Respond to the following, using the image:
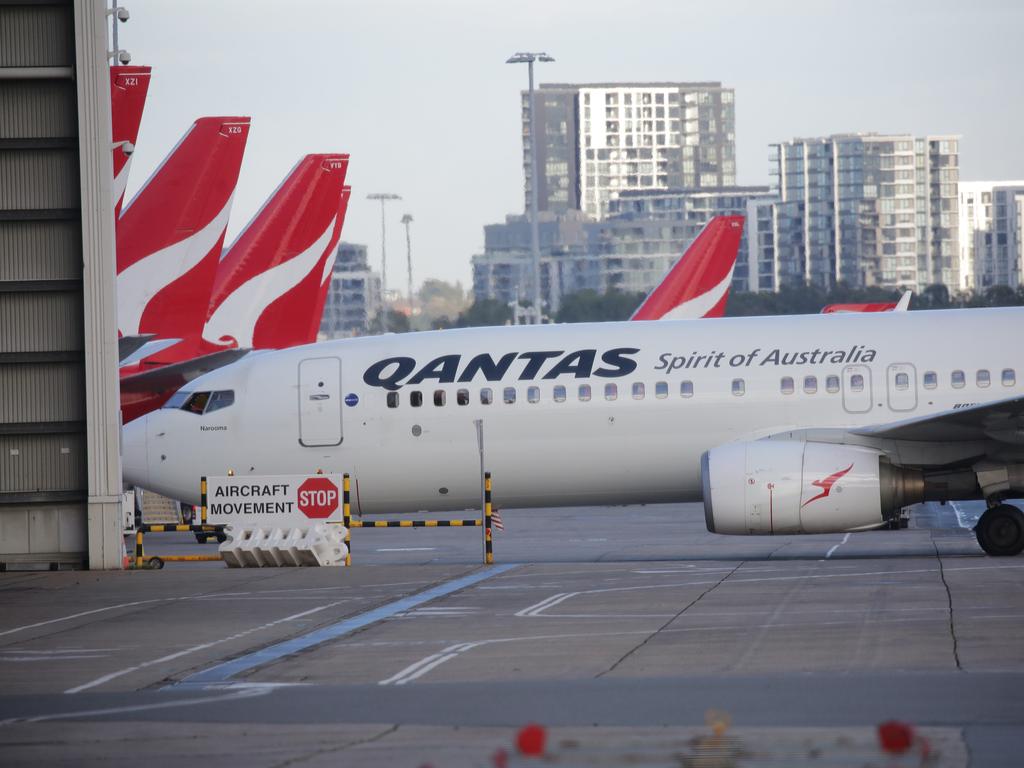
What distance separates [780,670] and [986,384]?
11223 millimetres

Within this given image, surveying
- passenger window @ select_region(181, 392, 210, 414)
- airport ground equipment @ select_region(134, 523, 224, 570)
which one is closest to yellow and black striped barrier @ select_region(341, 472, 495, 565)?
airport ground equipment @ select_region(134, 523, 224, 570)

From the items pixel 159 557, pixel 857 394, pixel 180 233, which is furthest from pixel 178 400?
pixel 857 394

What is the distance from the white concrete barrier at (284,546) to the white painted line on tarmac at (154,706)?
984 cm

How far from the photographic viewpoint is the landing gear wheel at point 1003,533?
66.5ft

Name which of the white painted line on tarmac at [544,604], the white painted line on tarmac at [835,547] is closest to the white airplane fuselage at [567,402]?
the white painted line on tarmac at [835,547]

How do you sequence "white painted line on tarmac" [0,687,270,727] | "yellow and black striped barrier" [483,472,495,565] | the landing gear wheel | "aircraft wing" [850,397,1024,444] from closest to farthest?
"white painted line on tarmac" [0,687,270,727] < "aircraft wing" [850,397,1024,444] < the landing gear wheel < "yellow and black striped barrier" [483,472,495,565]

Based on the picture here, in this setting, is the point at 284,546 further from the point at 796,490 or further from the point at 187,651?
the point at 187,651

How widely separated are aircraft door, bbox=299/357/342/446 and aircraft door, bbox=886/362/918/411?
24.2 ft

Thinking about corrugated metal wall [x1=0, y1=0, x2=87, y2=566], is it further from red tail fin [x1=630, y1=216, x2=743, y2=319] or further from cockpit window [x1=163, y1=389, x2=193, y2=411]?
red tail fin [x1=630, y1=216, x2=743, y2=319]

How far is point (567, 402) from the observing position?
2194 centimetres

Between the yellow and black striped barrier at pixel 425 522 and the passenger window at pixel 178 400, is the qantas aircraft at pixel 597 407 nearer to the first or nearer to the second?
the passenger window at pixel 178 400

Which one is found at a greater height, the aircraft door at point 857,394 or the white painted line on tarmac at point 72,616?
the aircraft door at point 857,394

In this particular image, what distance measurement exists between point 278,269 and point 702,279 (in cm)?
1405

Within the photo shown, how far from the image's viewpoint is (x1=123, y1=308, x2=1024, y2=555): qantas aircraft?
851 inches
